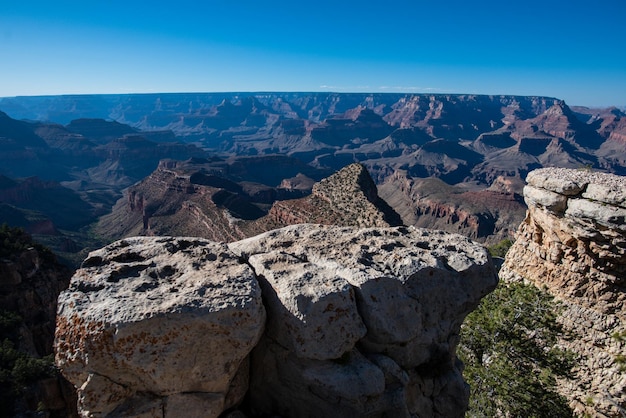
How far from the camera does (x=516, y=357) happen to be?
1545 centimetres

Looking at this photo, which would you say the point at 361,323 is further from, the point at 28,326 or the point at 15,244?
the point at 15,244

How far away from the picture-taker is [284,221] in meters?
64.1

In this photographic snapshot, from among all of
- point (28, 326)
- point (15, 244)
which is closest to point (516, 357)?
point (28, 326)

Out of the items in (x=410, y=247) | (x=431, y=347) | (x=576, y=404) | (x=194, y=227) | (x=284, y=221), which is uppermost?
(x=410, y=247)

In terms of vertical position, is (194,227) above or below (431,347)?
below

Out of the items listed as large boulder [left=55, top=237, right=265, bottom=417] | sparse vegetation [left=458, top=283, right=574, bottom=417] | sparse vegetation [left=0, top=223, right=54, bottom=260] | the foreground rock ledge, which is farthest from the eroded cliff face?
sparse vegetation [left=0, top=223, right=54, bottom=260]

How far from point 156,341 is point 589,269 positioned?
1606cm

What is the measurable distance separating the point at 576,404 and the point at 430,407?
888 centimetres

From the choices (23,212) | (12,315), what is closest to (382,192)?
(23,212)

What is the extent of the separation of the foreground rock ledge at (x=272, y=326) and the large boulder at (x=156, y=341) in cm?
2

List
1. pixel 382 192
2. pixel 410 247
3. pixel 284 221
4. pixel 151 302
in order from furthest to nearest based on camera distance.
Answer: pixel 382 192 → pixel 284 221 → pixel 410 247 → pixel 151 302

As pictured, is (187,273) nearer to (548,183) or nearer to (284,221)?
(548,183)

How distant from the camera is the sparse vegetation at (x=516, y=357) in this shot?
573 inches

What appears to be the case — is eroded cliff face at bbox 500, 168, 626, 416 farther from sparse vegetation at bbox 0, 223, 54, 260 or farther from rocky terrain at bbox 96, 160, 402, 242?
sparse vegetation at bbox 0, 223, 54, 260
